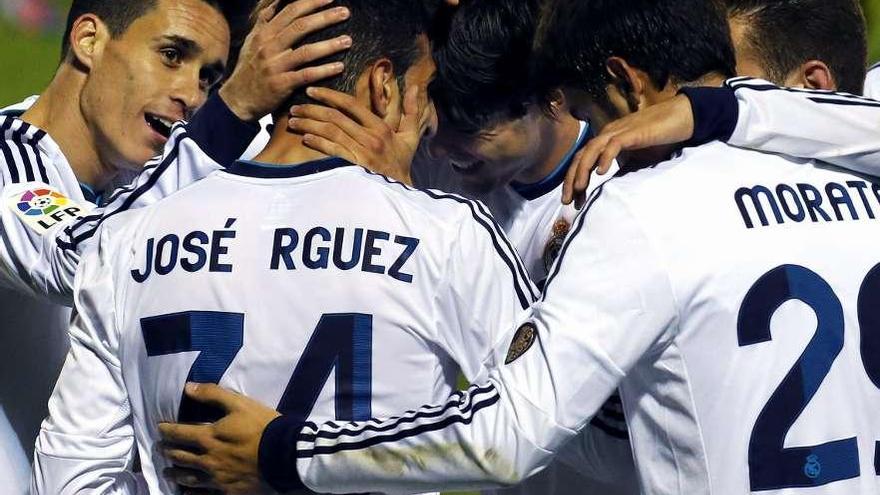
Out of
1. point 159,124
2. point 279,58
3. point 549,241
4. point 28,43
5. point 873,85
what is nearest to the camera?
point 279,58

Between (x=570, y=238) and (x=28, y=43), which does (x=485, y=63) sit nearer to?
(x=570, y=238)

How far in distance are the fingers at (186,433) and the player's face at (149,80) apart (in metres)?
1.44

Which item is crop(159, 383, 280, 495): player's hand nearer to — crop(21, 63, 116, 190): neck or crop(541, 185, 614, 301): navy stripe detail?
crop(541, 185, 614, 301): navy stripe detail

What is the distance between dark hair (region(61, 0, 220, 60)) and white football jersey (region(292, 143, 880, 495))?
1875mm

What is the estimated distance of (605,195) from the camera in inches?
90.7

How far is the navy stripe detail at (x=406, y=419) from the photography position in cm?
228

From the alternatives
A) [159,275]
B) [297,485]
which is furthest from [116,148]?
[297,485]

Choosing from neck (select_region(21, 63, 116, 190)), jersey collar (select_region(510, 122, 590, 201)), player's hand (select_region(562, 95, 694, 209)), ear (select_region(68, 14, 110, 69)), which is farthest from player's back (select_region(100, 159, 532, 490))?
ear (select_region(68, 14, 110, 69))

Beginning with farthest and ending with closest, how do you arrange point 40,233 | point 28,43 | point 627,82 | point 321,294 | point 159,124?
point 28,43 → point 159,124 → point 40,233 → point 627,82 → point 321,294

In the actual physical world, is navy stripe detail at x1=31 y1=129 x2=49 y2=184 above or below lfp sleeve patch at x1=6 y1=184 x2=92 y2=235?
above

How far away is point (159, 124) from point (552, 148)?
3.79 feet

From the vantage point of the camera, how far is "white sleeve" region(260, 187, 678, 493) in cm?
221

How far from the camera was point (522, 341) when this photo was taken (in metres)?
2.28

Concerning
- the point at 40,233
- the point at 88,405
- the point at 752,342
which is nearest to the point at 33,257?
the point at 40,233
